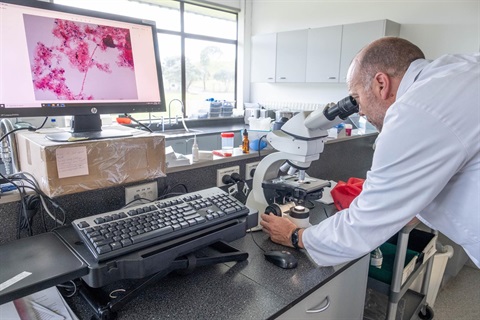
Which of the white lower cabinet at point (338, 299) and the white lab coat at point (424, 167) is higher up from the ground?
the white lab coat at point (424, 167)

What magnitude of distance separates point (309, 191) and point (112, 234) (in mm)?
685

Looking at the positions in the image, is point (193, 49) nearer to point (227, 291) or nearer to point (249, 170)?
point (249, 170)

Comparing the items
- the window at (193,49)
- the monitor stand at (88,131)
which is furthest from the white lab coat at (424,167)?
the window at (193,49)

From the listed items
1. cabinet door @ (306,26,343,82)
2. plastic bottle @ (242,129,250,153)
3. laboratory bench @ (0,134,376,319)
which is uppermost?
cabinet door @ (306,26,343,82)

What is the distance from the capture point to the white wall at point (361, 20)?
3.38 m

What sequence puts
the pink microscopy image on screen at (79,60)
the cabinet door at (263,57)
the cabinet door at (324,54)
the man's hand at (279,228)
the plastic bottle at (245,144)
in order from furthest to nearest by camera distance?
1. the cabinet door at (263,57)
2. the cabinet door at (324,54)
3. the plastic bottle at (245,144)
4. the man's hand at (279,228)
5. the pink microscopy image on screen at (79,60)

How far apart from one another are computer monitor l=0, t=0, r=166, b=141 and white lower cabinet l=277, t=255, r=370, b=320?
2.29 feet

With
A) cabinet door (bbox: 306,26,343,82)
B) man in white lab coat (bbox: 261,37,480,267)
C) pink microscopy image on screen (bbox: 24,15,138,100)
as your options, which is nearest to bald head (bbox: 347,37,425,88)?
man in white lab coat (bbox: 261,37,480,267)

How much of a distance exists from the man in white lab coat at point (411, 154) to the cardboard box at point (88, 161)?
49cm

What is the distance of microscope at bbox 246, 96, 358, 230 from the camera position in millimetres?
1098

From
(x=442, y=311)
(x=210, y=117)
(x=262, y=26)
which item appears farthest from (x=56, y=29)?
(x=262, y=26)

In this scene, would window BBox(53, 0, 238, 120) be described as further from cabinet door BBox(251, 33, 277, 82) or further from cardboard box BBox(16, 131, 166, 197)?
cardboard box BBox(16, 131, 166, 197)

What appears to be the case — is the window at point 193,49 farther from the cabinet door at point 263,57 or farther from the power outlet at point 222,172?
the power outlet at point 222,172

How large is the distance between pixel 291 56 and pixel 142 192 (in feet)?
12.9
